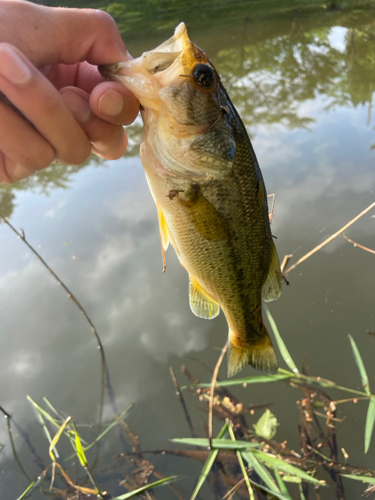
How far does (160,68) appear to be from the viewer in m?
1.27

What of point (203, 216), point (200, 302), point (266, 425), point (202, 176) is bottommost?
point (266, 425)

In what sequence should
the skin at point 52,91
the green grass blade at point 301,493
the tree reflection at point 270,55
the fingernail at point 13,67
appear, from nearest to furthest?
the fingernail at point 13,67, the skin at point 52,91, the green grass blade at point 301,493, the tree reflection at point 270,55

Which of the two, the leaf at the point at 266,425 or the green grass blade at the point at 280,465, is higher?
the green grass blade at the point at 280,465

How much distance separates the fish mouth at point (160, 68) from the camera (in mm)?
1247

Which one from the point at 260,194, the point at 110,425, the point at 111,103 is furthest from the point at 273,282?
the point at 110,425

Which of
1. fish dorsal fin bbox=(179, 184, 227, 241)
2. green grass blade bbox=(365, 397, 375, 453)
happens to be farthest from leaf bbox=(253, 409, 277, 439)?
fish dorsal fin bbox=(179, 184, 227, 241)

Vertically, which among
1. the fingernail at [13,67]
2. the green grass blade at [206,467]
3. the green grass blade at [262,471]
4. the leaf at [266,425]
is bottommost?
the leaf at [266,425]

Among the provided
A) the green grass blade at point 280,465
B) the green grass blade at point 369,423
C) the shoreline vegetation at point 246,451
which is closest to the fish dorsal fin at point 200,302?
the shoreline vegetation at point 246,451

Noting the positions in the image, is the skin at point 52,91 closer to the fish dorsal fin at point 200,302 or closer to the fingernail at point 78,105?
the fingernail at point 78,105

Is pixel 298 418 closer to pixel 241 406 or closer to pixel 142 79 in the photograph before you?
pixel 241 406

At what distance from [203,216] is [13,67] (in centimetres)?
89

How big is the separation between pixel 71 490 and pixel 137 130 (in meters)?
8.81

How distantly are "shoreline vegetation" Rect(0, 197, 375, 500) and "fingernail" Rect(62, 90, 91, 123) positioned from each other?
1562 mm

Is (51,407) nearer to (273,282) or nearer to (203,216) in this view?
(273,282)
